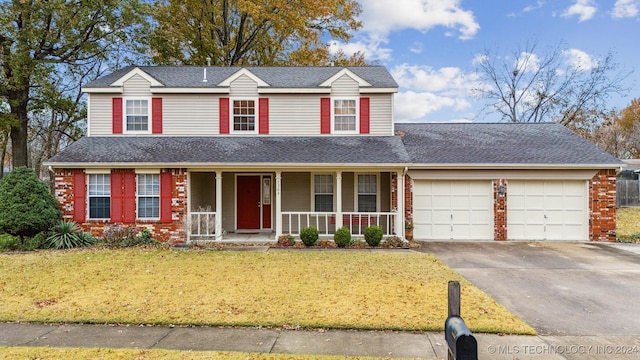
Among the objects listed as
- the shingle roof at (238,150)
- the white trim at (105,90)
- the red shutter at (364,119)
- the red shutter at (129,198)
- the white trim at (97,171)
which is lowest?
the red shutter at (129,198)

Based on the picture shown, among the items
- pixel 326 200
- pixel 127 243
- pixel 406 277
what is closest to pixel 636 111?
pixel 326 200

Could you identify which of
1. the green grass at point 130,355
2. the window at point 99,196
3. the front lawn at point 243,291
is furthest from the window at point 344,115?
the green grass at point 130,355

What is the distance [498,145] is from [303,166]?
319 inches

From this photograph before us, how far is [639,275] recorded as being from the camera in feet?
27.5

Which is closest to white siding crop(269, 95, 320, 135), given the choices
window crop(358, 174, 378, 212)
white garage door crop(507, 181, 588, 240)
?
window crop(358, 174, 378, 212)

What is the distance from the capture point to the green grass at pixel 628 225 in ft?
44.4

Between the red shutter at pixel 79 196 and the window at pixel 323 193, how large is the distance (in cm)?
826

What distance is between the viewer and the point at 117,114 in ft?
46.0

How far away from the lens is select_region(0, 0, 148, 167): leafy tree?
16.1m

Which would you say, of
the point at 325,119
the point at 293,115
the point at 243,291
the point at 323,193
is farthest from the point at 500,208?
the point at 243,291

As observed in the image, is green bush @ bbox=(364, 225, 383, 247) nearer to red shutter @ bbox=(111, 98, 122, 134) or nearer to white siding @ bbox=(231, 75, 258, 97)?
white siding @ bbox=(231, 75, 258, 97)

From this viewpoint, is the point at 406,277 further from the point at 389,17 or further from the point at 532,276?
the point at 389,17

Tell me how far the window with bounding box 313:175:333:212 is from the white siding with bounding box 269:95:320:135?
1882mm

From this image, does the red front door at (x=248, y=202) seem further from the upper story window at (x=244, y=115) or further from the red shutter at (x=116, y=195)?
the red shutter at (x=116, y=195)
